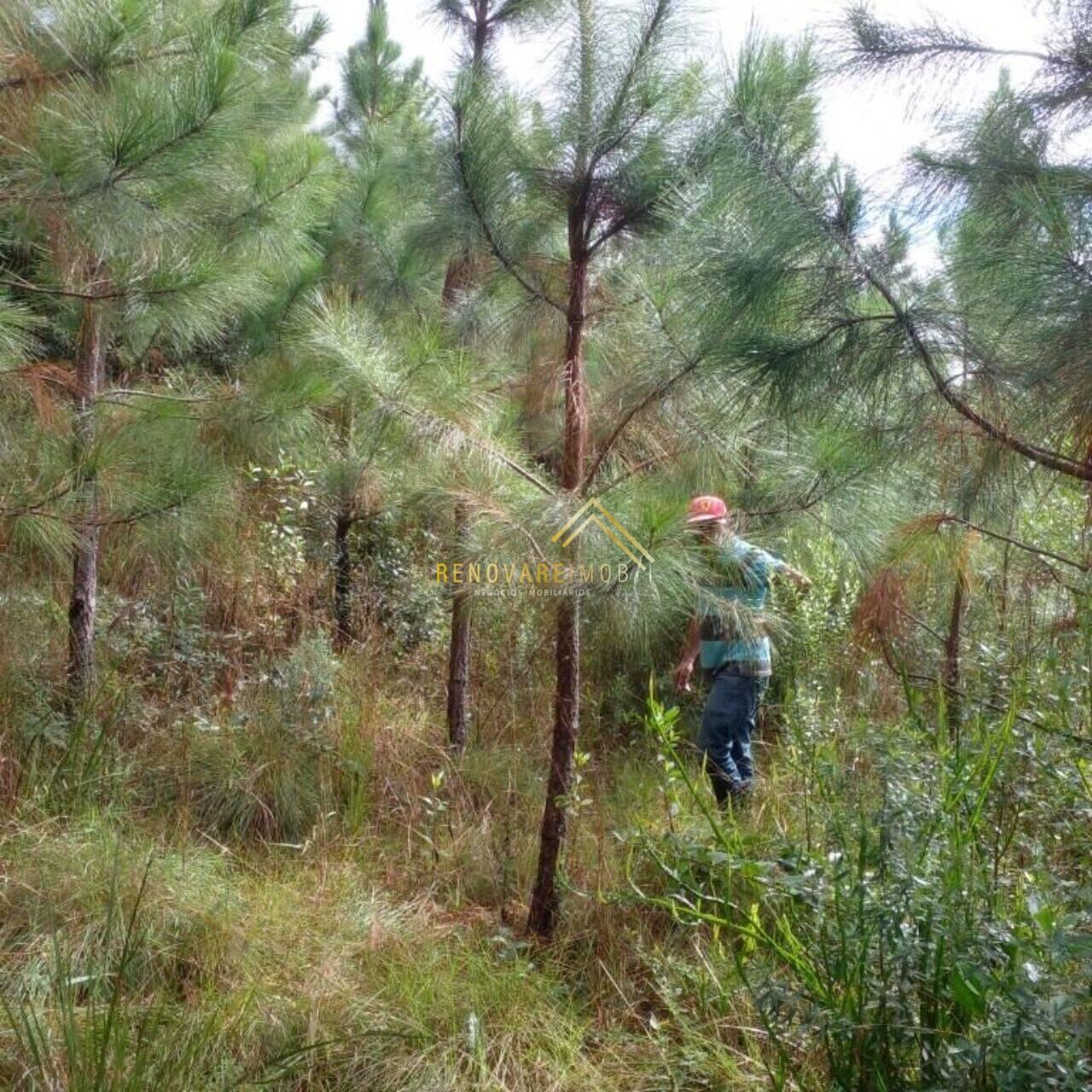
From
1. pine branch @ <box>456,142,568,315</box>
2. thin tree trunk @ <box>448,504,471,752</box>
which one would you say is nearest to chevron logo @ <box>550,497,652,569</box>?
pine branch @ <box>456,142,568,315</box>

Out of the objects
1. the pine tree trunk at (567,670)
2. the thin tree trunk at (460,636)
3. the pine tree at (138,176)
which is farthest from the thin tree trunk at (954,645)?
the pine tree at (138,176)

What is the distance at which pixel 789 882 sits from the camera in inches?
67.9

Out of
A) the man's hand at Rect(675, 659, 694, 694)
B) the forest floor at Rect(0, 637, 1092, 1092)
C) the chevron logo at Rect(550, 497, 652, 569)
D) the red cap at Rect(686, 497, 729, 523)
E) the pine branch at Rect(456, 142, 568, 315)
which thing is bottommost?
the forest floor at Rect(0, 637, 1092, 1092)

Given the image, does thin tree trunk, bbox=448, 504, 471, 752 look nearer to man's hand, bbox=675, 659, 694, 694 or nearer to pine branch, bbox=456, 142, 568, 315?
man's hand, bbox=675, 659, 694, 694

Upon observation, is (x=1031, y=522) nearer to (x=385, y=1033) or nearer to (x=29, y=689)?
(x=385, y=1033)

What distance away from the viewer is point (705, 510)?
275cm

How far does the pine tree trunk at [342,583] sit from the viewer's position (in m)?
5.22

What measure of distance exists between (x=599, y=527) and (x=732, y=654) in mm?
1238

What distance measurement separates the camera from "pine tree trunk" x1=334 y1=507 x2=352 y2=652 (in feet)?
17.1

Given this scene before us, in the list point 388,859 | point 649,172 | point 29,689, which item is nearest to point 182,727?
point 29,689

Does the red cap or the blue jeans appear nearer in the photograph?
the red cap

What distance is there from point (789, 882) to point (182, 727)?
2.96m

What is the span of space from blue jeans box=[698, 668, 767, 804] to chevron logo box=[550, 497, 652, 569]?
1314 millimetres

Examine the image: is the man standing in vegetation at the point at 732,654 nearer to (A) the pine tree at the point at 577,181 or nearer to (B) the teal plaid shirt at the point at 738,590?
(B) the teal plaid shirt at the point at 738,590
